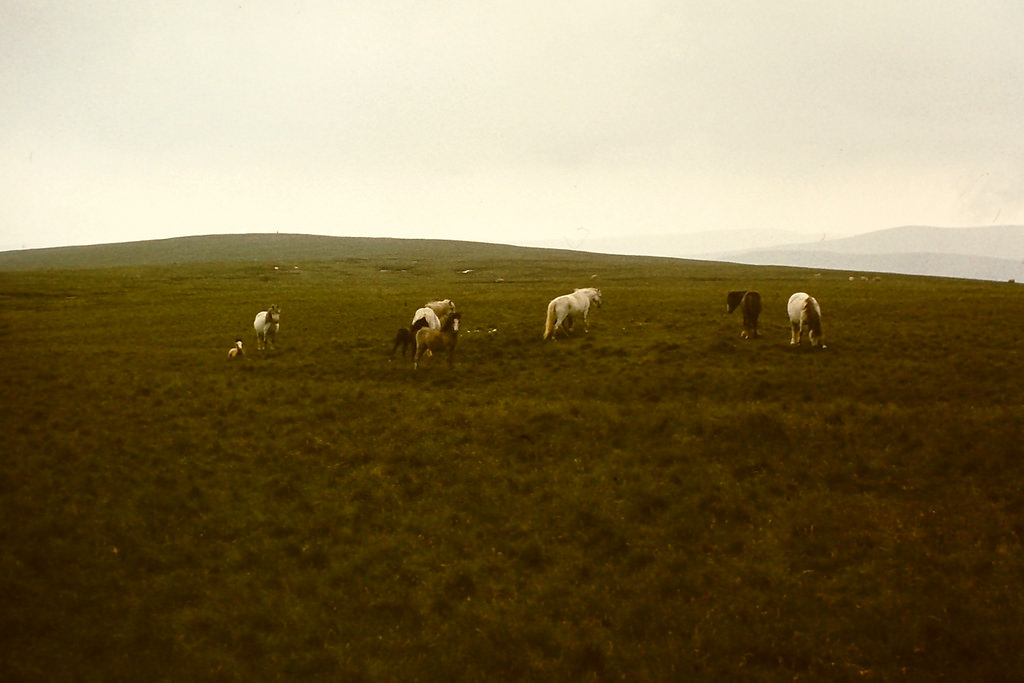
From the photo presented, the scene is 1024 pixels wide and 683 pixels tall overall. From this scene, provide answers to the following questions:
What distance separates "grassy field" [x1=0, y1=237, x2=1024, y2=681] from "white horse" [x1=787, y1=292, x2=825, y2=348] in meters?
1.30

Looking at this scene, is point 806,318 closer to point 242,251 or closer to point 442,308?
point 442,308

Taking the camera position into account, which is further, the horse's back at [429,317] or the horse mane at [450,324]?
the horse's back at [429,317]

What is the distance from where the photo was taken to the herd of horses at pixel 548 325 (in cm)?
2700

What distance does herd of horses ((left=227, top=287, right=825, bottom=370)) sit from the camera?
2700cm

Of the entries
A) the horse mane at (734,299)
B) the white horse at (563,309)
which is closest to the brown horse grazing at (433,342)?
Result: the white horse at (563,309)

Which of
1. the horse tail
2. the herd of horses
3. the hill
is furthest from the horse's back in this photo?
the hill

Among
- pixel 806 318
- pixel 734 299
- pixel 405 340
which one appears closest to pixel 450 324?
pixel 405 340

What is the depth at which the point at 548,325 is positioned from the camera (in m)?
30.5

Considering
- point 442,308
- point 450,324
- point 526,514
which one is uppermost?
point 442,308

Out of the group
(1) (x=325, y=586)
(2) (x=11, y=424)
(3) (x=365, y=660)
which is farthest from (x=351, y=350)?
(3) (x=365, y=660)

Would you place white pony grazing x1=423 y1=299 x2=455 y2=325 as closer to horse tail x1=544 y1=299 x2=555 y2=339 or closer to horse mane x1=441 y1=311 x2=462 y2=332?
horse mane x1=441 y1=311 x2=462 y2=332

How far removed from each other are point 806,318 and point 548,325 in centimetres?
1137

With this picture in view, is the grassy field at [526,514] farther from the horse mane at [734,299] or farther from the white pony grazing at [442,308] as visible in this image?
the white pony grazing at [442,308]

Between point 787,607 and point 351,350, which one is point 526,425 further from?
point 351,350
